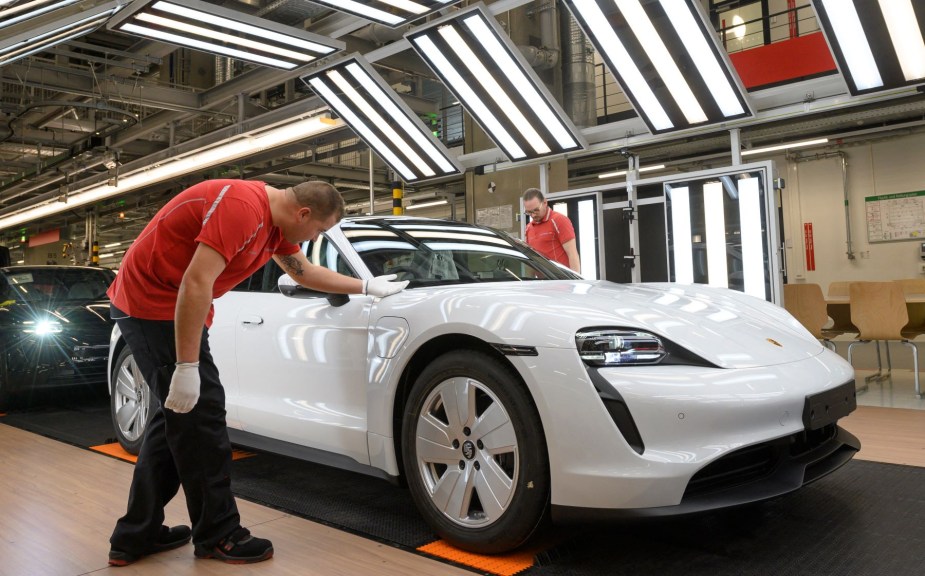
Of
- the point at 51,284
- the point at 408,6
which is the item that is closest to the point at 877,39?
the point at 408,6

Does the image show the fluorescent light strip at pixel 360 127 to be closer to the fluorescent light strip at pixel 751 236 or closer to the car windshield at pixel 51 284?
the car windshield at pixel 51 284

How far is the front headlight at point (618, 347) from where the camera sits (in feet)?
7.06

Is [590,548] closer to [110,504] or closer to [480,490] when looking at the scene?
[480,490]

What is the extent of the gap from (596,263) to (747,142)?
6408 millimetres

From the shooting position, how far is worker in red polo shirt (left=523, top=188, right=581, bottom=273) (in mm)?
6246

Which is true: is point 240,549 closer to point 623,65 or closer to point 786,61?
point 623,65

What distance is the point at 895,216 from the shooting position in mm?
12781

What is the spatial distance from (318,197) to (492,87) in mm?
5461

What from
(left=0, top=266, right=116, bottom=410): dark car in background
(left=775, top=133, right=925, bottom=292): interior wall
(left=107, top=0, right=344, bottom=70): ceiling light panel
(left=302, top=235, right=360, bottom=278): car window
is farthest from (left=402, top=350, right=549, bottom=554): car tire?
(left=775, top=133, right=925, bottom=292): interior wall

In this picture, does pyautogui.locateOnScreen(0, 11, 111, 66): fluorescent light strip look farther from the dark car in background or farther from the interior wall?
the interior wall

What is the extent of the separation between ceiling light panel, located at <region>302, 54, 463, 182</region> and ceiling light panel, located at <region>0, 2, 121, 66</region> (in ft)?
8.97

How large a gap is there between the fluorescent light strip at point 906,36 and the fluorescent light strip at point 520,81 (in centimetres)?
314

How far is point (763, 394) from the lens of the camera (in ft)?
6.93

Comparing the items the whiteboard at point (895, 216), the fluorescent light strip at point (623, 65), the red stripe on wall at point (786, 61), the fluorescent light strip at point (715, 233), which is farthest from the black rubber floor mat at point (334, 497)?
the whiteboard at point (895, 216)
